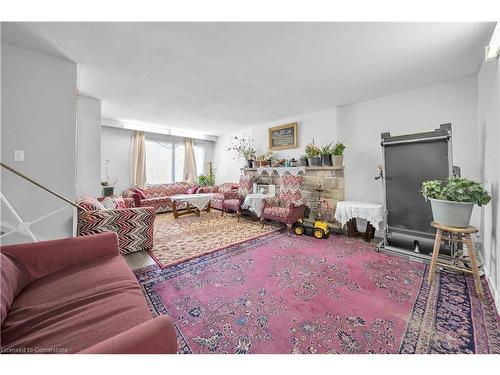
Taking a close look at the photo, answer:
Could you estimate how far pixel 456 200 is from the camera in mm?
1938

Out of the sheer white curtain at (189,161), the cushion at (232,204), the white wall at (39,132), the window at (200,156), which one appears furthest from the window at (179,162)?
the white wall at (39,132)

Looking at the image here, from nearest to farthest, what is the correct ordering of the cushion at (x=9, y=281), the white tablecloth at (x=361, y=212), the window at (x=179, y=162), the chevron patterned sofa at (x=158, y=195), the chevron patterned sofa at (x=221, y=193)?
the cushion at (x=9, y=281) → the white tablecloth at (x=361, y=212) → the chevron patterned sofa at (x=158, y=195) → the chevron patterned sofa at (x=221, y=193) → the window at (x=179, y=162)

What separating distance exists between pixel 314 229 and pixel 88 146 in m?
4.18

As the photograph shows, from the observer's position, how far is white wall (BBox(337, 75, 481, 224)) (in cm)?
278

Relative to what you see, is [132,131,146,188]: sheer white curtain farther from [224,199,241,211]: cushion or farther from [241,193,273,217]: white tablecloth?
[241,193,273,217]: white tablecloth

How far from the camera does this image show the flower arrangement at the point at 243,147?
5.55 metres

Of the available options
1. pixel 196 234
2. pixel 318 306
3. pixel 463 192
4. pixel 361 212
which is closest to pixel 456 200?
pixel 463 192

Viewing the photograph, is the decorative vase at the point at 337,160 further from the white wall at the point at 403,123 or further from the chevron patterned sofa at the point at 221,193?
the chevron patterned sofa at the point at 221,193

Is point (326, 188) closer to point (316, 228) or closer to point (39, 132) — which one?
point (316, 228)

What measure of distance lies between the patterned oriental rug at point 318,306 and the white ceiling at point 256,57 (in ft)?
7.67

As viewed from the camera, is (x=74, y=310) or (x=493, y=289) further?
(x=493, y=289)

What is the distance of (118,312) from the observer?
3.35 ft

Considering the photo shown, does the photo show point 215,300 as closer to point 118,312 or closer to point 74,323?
point 118,312
